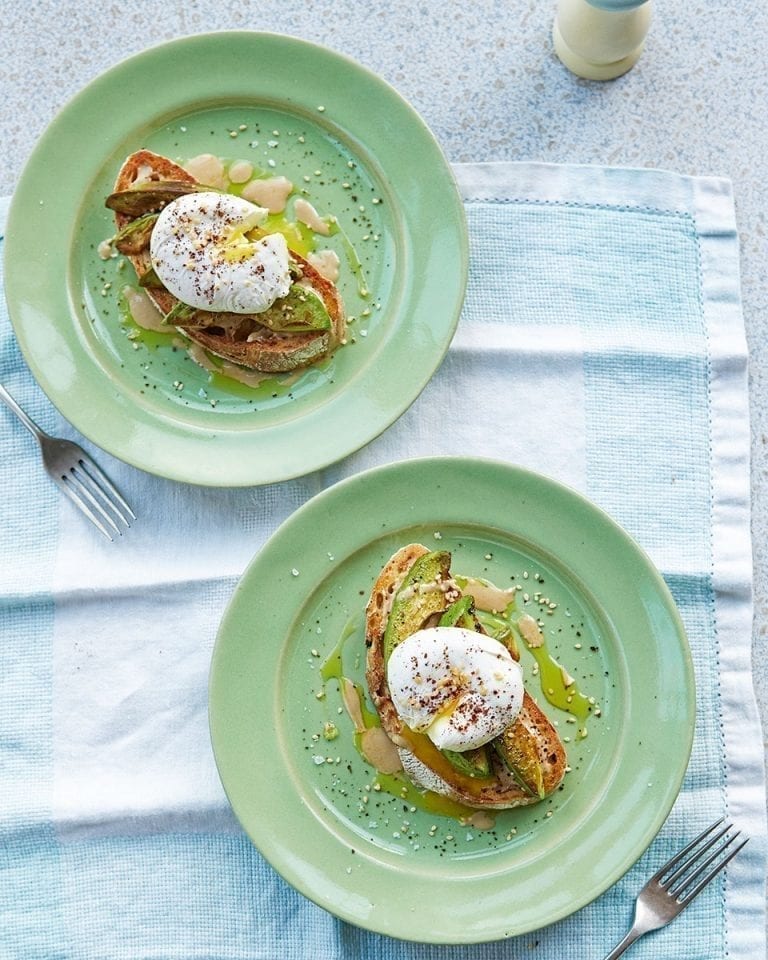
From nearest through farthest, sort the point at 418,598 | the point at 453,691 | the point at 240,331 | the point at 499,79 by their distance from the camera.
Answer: the point at 453,691 → the point at 418,598 → the point at 240,331 → the point at 499,79

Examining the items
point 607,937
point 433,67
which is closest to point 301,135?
point 433,67

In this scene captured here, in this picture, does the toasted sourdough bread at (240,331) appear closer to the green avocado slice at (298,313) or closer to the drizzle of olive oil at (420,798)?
the green avocado slice at (298,313)

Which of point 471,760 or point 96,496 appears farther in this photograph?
point 96,496

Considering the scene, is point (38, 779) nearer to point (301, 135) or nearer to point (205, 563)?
point (205, 563)

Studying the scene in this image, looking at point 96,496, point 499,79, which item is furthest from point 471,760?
point 499,79

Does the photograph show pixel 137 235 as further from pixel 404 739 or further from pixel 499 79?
pixel 404 739

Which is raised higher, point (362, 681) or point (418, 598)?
point (418, 598)
